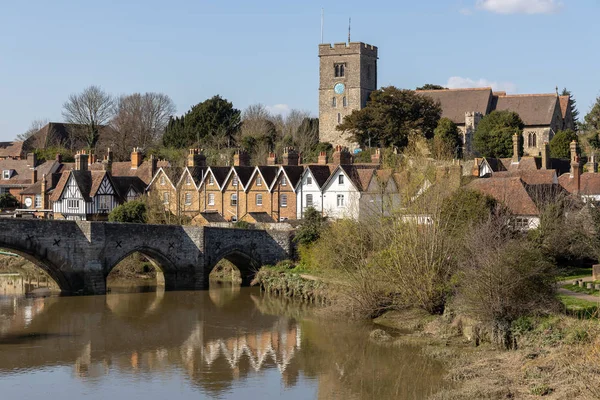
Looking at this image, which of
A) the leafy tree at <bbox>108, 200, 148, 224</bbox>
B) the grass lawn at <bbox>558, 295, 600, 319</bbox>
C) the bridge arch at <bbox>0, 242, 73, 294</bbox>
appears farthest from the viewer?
the leafy tree at <bbox>108, 200, 148, 224</bbox>

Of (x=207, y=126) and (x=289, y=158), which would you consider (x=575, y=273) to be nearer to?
(x=289, y=158)

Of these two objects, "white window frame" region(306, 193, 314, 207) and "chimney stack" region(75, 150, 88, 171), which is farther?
"chimney stack" region(75, 150, 88, 171)

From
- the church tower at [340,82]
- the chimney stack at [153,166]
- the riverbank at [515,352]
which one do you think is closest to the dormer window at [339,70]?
the church tower at [340,82]

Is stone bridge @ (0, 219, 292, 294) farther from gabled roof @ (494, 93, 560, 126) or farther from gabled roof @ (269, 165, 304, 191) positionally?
gabled roof @ (494, 93, 560, 126)

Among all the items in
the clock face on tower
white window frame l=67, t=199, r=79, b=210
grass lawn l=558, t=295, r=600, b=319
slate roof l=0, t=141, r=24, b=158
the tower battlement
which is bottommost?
grass lawn l=558, t=295, r=600, b=319

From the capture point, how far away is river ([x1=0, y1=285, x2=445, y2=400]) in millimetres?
21266

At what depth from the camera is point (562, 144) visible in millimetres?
57094

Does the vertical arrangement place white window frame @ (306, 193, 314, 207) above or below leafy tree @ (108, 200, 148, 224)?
above

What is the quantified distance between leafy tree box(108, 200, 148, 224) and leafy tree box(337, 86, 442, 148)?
2055 cm

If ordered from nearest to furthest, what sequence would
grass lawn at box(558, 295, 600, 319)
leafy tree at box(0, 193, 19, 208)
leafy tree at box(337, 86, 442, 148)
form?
grass lawn at box(558, 295, 600, 319) → leafy tree at box(0, 193, 19, 208) → leafy tree at box(337, 86, 442, 148)

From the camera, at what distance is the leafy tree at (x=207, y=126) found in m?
65.6

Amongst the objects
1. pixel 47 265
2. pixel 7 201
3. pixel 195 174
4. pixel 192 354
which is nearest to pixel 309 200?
pixel 195 174

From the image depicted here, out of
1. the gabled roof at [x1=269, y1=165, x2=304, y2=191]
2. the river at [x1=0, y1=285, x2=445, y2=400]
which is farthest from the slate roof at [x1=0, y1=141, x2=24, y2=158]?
the river at [x1=0, y1=285, x2=445, y2=400]

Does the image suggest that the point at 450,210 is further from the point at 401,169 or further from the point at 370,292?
the point at 401,169
